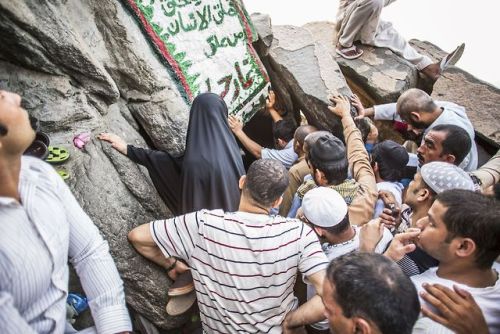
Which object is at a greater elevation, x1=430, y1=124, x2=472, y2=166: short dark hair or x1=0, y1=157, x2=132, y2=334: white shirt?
x1=0, y1=157, x2=132, y2=334: white shirt

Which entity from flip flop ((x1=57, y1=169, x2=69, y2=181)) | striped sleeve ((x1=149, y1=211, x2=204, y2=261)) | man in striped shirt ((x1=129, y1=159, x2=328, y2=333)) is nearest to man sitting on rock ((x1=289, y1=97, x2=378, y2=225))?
man in striped shirt ((x1=129, y1=159, x2=328, y2=333))

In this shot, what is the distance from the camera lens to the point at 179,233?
2.04m

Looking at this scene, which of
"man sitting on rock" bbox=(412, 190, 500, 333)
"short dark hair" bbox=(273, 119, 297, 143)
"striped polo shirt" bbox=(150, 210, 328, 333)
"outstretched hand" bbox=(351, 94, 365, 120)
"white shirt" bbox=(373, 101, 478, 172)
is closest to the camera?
"man sitting on rock" bbox=(412, 190, 500, 333)

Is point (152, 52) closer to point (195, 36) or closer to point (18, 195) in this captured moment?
point (195, 36)

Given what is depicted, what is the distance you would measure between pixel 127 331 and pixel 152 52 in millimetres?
2598

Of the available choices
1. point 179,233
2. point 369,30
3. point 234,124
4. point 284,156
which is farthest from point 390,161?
point 369,30

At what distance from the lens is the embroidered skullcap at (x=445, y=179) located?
249cm

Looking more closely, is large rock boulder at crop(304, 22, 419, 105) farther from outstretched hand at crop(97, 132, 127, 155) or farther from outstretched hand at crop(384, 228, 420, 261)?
outstretched hand at crop(97, 132, 127, 155)

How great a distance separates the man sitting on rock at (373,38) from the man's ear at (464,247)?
438 cm

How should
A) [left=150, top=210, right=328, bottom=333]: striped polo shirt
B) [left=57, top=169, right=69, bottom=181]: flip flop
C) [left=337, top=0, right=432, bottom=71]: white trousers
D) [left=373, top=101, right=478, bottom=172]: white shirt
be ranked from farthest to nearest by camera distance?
[left=337, top=0, right=432, bottom=71]: white trousers < [left=373, top=101, right=478, bottom=172]: white shirt < [left=57, top=169, right=69, bottom=181]: flip flop < [left=150, top=210, right=328, bottom=333]: striped polo shirt

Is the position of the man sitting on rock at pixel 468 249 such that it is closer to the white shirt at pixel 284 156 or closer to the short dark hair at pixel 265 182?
the short dark hair at pixel 265 182

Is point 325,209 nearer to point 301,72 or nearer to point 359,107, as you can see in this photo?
point 359,107

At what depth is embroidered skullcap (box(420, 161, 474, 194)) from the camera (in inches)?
98.0

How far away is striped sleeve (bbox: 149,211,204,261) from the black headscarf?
59 cm
